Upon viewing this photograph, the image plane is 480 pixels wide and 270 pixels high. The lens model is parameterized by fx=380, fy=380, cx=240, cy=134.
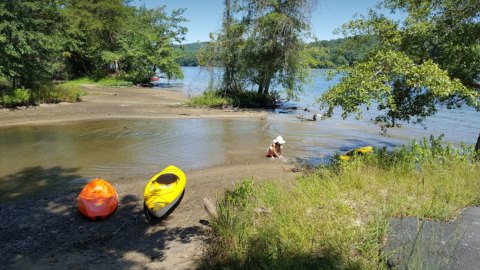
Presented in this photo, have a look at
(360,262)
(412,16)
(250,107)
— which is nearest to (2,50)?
(250,107)

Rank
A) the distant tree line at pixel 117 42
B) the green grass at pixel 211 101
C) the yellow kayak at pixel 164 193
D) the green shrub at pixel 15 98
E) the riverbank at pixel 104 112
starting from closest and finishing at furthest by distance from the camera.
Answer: the yellow kayak at pixel 164 193 < the riverbank at pixel 104 112 < the green shrub at pixel 15 98 < the green grass at pixel 211 101 < the distant tree line at pixel 117 42

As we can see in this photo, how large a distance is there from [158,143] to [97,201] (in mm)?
7372

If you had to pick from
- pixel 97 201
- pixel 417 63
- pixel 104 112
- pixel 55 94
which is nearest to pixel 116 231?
pixel 97 201

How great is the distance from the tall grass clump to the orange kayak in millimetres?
2732

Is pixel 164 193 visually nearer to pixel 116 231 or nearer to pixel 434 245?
pixel 116 231

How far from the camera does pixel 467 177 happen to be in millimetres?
7035

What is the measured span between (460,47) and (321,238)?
A: 6250 millimetres

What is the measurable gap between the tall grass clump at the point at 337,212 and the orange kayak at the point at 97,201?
2732 millimetres

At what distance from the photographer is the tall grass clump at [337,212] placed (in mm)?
4891

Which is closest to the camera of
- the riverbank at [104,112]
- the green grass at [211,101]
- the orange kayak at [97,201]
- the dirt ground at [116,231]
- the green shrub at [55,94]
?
the dirt ground at [116,231]

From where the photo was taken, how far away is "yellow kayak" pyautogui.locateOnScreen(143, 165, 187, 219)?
25.6 feet

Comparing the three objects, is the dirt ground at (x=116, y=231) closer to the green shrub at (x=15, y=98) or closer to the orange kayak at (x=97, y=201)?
the orange kayak at (x=97, y=201)

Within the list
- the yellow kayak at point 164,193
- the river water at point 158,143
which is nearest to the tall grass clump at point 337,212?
the yellow kayak at point 164,193

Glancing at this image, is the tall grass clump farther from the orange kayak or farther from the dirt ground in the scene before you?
the orange kayak
